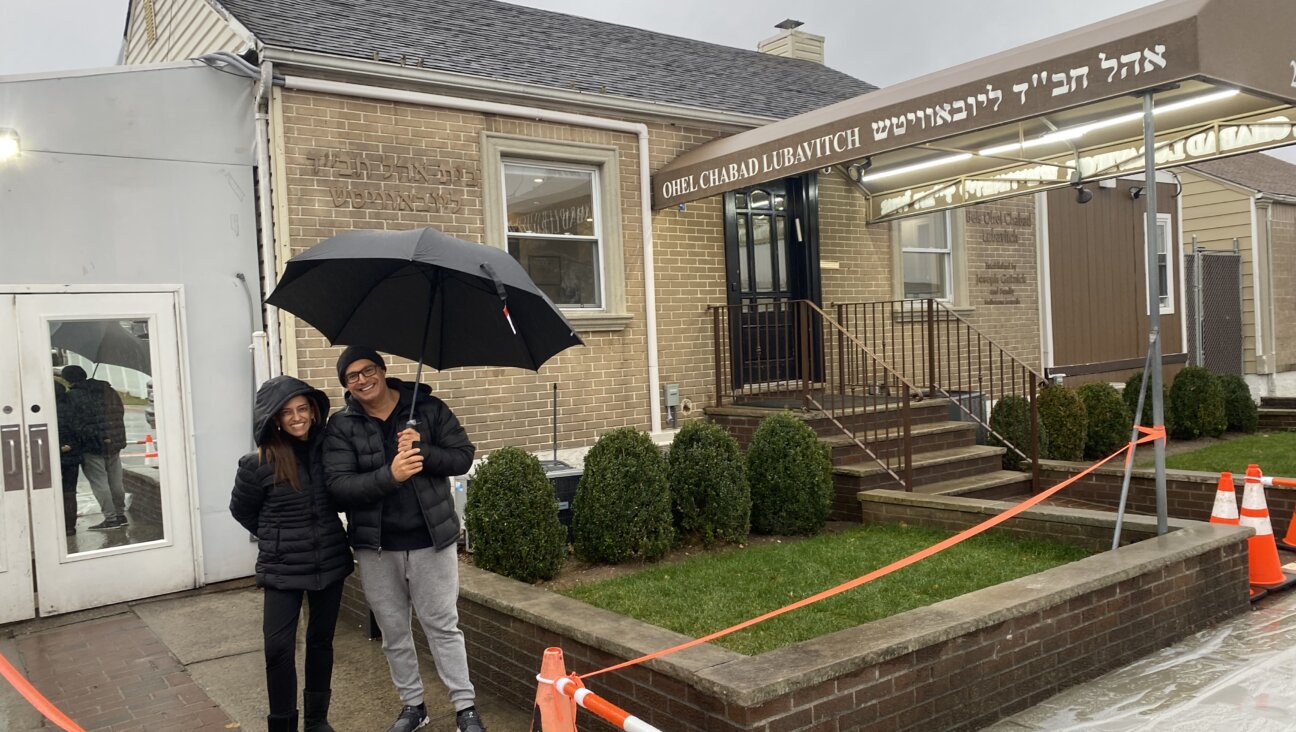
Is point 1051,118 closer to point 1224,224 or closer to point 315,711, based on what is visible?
point 315,711

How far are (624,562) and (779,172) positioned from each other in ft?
11.0

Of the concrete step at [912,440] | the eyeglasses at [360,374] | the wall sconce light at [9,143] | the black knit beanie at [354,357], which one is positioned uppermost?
the wall sconce light at [9,143]

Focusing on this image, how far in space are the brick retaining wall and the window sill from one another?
3.05m

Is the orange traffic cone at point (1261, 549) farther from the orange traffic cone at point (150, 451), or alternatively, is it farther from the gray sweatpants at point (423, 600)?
the orange traffic cone at point (150, 451)

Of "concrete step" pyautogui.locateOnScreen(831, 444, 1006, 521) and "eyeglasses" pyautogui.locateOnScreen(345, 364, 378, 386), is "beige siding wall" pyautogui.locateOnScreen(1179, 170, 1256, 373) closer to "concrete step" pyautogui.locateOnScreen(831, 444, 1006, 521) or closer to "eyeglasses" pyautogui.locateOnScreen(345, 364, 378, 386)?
"concrete step" pyautogui.locateOnScreen(831, 444, 1006, 521)

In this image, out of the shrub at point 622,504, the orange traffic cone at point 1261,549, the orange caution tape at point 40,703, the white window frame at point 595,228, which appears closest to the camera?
the orange caution tape at point 40,703

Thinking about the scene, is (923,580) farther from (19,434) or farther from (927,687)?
(19,434)

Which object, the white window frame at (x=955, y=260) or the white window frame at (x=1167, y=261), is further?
the white window frame at (x=1167, y=261)

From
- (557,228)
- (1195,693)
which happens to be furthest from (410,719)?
(557,228)

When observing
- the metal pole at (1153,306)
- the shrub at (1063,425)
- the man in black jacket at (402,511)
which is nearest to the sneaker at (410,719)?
the man in black jacket at (402,511)

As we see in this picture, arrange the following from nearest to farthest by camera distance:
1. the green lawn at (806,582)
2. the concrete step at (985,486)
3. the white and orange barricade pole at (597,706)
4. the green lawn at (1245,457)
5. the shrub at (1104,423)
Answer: the white and orange barricade pole at (597,706)
the green lawn at (806,582)
the concrete step at (985,486)
the green lawn at (1245,457)
the shrub at (1104,423)

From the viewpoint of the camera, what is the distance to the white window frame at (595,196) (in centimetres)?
762

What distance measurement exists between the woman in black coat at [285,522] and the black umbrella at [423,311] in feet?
1.60

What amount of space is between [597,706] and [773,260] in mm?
7320
